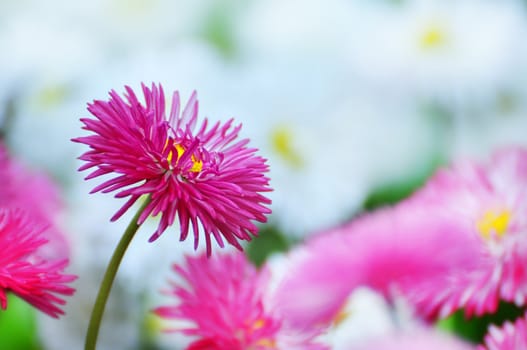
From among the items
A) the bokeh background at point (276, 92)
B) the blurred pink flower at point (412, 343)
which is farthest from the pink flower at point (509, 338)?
the bokeh background at point (276, 92)

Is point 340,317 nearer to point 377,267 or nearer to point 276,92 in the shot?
point 377,267

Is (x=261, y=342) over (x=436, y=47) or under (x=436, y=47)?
under

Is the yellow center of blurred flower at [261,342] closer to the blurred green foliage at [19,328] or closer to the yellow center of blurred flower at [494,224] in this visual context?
the yellow center of blurred flower at [494,224]

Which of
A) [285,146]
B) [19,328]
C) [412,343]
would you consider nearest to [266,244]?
[285,146]

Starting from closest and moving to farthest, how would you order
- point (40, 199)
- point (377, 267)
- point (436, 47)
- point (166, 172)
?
point (166, 172) → point (377, 267) → point (40, 199) → point (436, 47)

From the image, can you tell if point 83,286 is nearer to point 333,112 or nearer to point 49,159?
point 49,159

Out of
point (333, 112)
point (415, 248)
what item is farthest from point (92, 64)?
point (415, 248)

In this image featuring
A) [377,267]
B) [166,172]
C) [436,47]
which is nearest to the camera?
[166,172]
